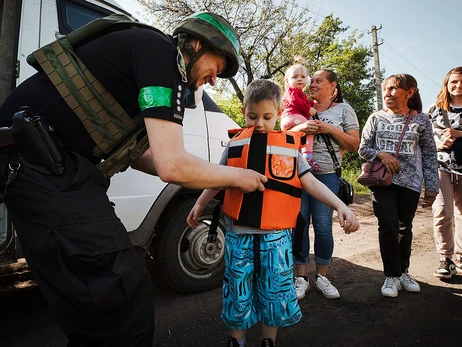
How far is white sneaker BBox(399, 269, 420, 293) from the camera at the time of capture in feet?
10.4

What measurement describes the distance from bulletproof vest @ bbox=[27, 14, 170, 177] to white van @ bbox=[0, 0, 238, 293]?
3.67ft

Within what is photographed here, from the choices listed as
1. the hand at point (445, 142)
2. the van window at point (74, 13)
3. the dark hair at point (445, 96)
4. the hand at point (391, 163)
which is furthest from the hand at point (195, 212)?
the dark hair at point (445, 96)

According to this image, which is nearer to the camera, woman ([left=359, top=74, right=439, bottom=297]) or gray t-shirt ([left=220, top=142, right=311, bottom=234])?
gray t-shirt ([left=220, top=142, right=311, bottom=234])

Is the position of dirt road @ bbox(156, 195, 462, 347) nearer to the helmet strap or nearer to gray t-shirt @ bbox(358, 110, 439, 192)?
gray t-shirt @ bbox(358, 110, 439, 192)

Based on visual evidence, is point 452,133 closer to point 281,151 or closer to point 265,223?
point 281,151

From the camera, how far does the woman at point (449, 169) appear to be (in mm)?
3605

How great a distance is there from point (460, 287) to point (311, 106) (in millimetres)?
2356

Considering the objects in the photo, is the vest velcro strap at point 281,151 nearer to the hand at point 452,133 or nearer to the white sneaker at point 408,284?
the white sneaker at point 408,284

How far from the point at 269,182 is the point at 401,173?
1820 millimetres

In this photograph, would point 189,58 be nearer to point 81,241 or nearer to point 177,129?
point 177,129

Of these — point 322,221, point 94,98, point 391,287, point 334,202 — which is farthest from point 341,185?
point 94,98

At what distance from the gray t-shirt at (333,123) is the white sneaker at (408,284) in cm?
132

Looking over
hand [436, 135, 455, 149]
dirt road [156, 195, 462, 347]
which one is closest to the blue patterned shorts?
dirt road [156, 195, 462, 347]

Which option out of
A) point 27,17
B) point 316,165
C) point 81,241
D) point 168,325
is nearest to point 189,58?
point 81,241
